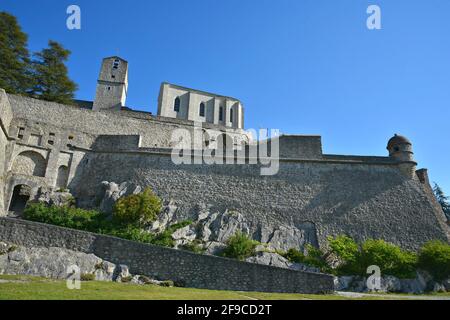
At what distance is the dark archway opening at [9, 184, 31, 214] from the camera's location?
23484 mm

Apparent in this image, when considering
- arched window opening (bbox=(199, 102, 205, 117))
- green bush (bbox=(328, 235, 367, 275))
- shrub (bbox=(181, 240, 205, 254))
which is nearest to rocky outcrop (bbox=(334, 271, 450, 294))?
green bush (bbox=(328, 235, 367, 275))

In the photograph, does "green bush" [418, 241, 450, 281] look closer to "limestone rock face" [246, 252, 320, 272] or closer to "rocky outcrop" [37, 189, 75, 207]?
"limestone rock face" [246, 252, 320, 272]

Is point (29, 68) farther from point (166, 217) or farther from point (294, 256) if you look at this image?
point (294, 256)

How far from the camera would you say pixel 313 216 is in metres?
23.6

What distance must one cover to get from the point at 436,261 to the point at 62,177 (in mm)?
24884

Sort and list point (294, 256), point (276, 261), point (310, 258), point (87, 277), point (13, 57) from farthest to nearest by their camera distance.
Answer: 1. point (13, 57)
2. point (310, 258)
3. point (294, 256)
4. point (276, 261)
5. point (87, 277)

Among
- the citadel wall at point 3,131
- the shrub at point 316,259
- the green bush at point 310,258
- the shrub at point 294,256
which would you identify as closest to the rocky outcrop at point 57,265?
the shrub at point 294,256

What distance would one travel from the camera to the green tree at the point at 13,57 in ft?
105

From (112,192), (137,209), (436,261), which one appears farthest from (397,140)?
(112,192)

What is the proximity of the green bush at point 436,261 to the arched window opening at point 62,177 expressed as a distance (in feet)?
77.9

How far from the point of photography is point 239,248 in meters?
19.2

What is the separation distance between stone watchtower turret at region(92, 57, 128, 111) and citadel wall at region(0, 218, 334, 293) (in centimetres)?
2584

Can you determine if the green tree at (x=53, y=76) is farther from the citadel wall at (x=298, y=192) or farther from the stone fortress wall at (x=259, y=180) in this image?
the citadel wall at (x=298, y=192)
